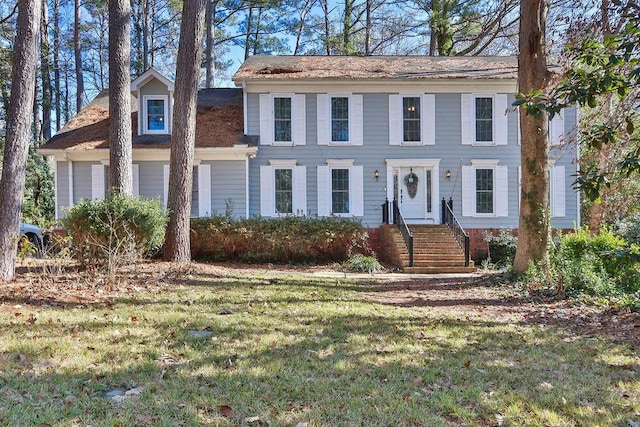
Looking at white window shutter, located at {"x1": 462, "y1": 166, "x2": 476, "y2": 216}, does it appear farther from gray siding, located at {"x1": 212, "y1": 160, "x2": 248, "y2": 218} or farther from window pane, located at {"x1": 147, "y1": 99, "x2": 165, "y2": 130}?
window pane, located at {"x1": 147, "y1": 99, "x2": 165, "y2": 130}

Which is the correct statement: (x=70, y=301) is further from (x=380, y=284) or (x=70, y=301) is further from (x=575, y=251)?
(x=575, y=251)

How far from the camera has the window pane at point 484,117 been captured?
50.7 ft

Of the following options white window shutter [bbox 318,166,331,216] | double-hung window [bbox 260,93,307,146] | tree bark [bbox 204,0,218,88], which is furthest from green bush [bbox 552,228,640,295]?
tree bark [bbox 204,0,218,88]

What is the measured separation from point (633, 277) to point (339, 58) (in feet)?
41.7

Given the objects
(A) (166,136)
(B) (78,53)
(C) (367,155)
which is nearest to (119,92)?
(A) (166,136)

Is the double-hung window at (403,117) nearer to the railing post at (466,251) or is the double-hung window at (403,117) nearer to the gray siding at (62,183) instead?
the railing post at (466,251)

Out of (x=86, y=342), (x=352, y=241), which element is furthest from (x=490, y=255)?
(x=86, y=342)

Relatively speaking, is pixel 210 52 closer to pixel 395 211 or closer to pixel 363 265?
pixel 395 211

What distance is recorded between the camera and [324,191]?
15.3 meters

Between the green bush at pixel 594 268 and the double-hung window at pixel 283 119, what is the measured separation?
9218 mm

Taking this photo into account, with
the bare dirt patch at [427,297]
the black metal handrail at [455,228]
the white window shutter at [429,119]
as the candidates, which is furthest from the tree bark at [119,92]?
the white window shutter at [429,119]

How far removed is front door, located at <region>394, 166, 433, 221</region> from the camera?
15.4 meters

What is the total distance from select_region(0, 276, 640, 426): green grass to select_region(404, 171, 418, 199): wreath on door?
32.6ft

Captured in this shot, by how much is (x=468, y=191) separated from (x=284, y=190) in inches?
248
